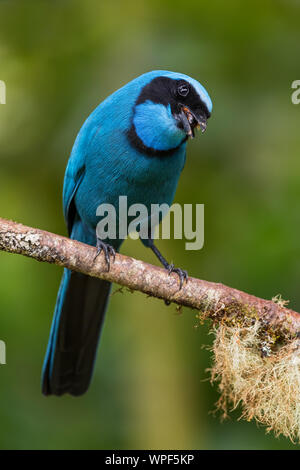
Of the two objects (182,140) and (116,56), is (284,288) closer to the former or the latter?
(182,140)

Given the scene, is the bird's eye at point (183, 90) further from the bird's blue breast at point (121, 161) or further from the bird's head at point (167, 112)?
the bird's blue breast at point (121, 161)

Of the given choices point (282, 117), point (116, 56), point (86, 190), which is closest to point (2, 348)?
point (86, 190)

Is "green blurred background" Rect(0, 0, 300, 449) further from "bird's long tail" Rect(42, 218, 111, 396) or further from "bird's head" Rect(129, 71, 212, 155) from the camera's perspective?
"bird's head" Rect(129, 71, 212, 155)

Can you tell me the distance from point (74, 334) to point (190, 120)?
162 cm

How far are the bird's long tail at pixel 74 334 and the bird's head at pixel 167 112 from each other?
1.04 metres

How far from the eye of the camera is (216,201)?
15.2ft

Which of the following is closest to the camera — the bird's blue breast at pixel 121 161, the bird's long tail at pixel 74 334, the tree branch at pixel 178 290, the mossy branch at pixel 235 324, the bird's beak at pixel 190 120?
the mossy branch at pixel 235 324

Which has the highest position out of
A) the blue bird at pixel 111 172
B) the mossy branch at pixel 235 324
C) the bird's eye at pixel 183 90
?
the bird's eye at pixel 183 90

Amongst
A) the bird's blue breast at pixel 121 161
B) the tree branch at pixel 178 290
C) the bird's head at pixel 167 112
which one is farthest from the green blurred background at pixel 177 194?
the tree branch at pixel 178 290

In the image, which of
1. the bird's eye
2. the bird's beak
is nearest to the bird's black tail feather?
the bird's beak

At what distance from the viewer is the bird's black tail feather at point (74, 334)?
4.24 m

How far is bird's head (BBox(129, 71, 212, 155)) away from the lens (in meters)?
3.64

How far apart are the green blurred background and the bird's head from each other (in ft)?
2.62
